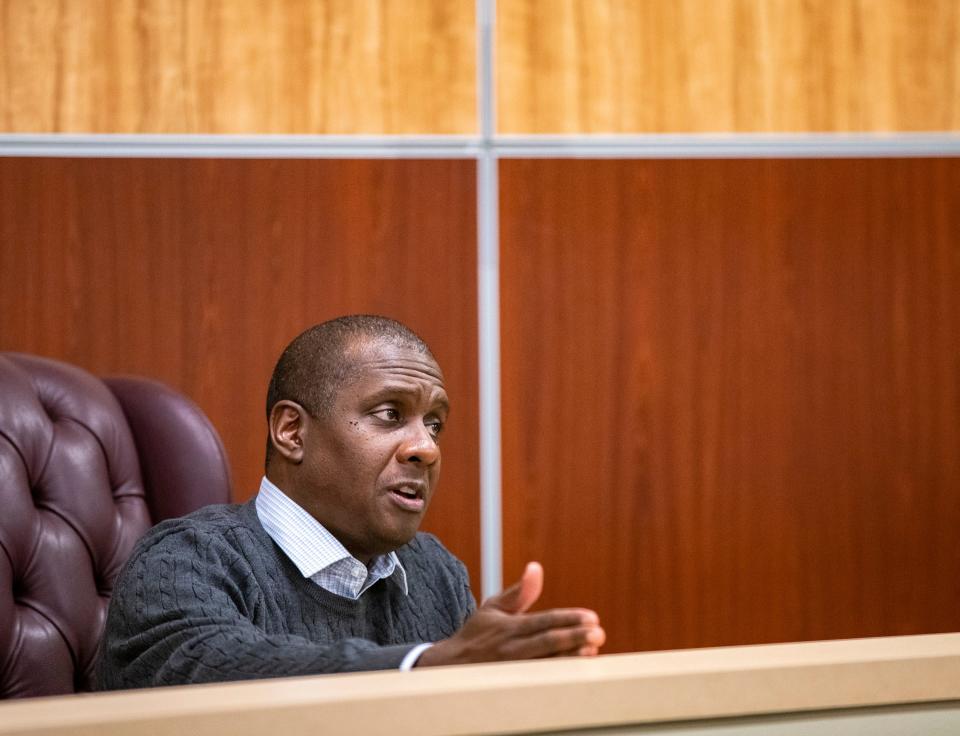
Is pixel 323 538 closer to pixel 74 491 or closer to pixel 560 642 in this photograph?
pixel 74 491

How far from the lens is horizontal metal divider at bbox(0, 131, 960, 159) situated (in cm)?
190

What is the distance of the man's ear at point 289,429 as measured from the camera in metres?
1.35

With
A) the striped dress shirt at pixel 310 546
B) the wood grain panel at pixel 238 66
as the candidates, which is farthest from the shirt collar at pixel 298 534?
the wood grain panel at pixel 238 66

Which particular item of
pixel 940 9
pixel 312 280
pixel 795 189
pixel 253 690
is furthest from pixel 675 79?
pixel 253 690

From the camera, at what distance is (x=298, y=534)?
4.22 feet

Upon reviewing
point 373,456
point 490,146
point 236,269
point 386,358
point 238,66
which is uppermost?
point 238,66

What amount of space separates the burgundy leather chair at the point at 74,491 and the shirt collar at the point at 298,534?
0.23 meters

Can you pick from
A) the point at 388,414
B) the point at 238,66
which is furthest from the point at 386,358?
the point at 238,66

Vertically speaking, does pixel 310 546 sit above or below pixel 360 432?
below

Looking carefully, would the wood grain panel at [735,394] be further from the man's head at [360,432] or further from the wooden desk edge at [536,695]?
the wooden desk edge at [536,695]

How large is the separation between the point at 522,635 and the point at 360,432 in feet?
1.98

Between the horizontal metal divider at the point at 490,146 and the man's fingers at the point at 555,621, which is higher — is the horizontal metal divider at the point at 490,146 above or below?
above

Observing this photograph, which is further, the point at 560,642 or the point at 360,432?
the point at 360,432

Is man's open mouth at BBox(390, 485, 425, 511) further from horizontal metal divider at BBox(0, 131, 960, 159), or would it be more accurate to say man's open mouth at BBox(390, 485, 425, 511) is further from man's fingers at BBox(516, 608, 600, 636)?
horizontal metal divider at BBox(0, 131, 960, 159)
